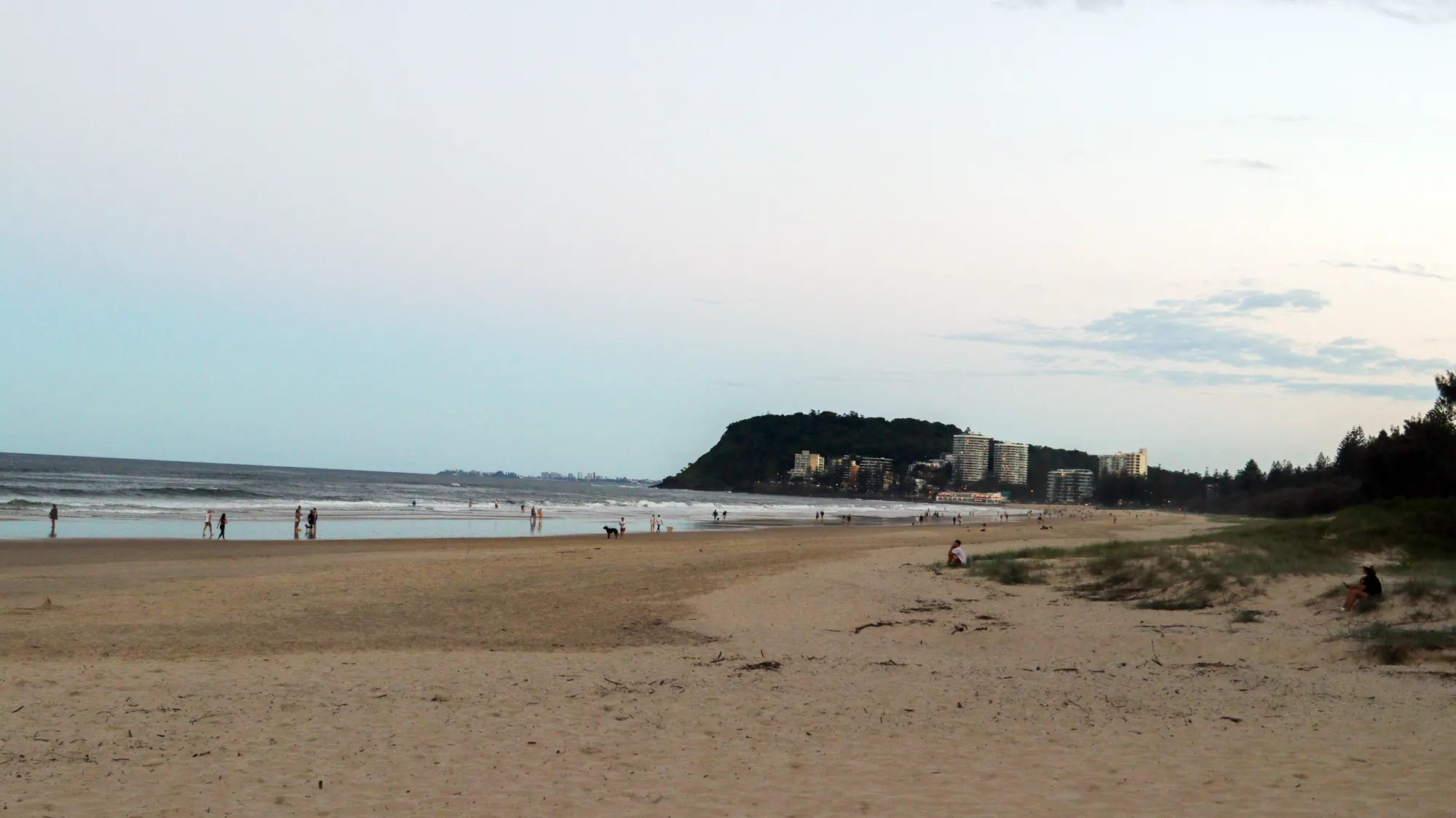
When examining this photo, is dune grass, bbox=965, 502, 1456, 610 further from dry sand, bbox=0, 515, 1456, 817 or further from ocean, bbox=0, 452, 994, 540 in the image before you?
ocean, bbox=0, 452, 994, 540

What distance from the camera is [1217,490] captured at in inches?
5394

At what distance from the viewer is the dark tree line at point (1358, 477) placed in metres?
40.6

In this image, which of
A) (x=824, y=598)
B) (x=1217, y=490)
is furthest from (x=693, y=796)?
(x=1217, y=490)

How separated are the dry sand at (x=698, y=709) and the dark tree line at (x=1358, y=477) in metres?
22.1

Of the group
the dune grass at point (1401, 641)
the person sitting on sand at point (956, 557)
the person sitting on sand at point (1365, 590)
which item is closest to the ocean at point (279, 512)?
the person sitting on sand at point (956, 557)

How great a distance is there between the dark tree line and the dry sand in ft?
72.5

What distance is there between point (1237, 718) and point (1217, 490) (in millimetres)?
143293

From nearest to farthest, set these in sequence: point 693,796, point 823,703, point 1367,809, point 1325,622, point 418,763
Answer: point 1367,809, point 693,796, point 418,763, point 823,703, point 1325,622

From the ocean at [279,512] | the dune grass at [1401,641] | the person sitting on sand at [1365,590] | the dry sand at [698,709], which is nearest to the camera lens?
the dry sand at [698,709]

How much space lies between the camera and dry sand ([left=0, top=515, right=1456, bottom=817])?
20.2 ft

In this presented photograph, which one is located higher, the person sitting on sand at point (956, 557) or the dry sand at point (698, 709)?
the person sitting on sand at point (956, 557)

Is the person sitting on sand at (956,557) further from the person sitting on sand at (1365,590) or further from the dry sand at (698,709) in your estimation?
the person sitting on sand at (1365,590)

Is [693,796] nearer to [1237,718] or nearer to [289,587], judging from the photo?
[1237,718]

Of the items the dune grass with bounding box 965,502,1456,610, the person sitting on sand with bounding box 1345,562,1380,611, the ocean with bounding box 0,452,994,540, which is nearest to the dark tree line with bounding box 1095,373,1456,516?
the dune grass with bounding box 965,502,1456,610
